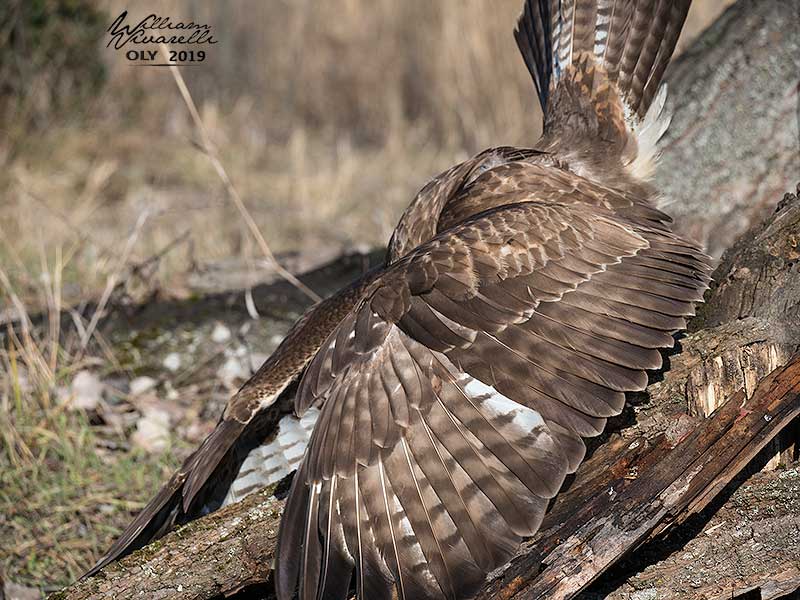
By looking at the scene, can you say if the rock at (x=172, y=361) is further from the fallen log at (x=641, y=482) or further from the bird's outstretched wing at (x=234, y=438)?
the fallen log at (x=641, y=482)

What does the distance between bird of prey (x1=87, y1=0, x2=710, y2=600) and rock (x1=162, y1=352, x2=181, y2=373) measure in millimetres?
1509

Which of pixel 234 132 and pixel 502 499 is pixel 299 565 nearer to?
pixel 502 499

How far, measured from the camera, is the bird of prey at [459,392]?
2342 mm

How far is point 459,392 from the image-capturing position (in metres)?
2.49

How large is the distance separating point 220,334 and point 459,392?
2.54 meters

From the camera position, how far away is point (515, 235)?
273 centimetres

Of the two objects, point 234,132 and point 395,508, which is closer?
point 395,508

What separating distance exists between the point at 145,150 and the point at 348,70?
2.57m

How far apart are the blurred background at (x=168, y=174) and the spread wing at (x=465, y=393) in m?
1.58

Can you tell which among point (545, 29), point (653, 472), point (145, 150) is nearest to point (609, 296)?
point (653, 472)

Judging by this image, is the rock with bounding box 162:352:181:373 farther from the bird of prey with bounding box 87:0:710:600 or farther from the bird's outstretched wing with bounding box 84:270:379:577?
the bird of prey with bounding box 87:0:710:600

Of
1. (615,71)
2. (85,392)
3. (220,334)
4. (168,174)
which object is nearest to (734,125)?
(615,71)
